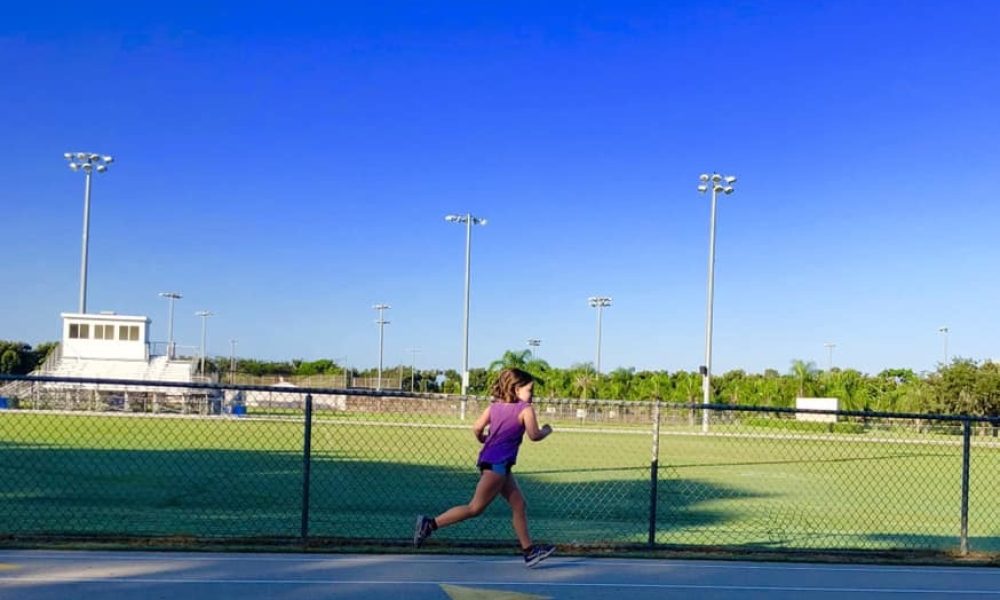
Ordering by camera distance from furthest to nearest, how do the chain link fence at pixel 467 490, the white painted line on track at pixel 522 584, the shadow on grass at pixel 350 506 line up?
the shadow on grass at pixel 350 506
the chain link fence at pixel 467 490
the white painted line on track at pixel 522 584

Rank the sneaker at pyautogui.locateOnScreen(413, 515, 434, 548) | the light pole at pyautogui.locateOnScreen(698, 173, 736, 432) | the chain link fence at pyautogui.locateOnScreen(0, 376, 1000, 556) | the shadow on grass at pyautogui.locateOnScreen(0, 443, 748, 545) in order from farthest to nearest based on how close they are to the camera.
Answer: the light pole at pyautogui.locateOnScreen(698, 173, 736, 432)
the shadow on grass at pyautogui.locateOnScreen(0, 443, 748, 545)
the chain link fence at pyautogui.locateOnScreen(0, 376, 1000, 556)
the sneaker at pyautogui.locateOnScreen(413, 515, 434, 548)

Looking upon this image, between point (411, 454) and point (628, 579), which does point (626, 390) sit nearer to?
point (411, 454)

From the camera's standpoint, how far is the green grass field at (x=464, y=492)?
1026 cm

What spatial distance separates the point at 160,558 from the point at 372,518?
4011mm

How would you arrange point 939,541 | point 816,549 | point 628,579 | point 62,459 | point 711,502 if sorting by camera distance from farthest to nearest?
point 62,459 < point 711,502 < point 939,541 < point 816,549 < point 628,579

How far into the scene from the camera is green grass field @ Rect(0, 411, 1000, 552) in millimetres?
10258

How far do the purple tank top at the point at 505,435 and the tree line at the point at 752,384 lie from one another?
4845cm

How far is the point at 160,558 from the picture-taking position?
740cm

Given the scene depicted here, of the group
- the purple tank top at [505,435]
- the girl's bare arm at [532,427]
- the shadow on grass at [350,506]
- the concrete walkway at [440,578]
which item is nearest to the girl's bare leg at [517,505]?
the purple tank top at [505,435]

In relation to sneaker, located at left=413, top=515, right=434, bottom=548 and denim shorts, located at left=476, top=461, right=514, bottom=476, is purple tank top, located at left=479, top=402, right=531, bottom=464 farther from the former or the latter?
sneaker, located at left=413, top=515, right=434, bottom=548

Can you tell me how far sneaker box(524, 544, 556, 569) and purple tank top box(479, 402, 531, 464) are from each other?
0.79m

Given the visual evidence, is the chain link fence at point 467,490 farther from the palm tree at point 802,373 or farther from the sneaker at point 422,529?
the palm tree at point 802,373

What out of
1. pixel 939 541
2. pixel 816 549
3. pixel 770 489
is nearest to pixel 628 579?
pixel 816 549

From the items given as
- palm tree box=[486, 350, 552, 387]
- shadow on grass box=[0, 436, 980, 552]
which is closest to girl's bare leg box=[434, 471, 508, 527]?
shadow on grass box=[0, 436, 980, 552]
